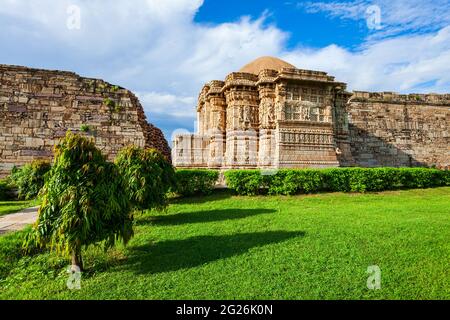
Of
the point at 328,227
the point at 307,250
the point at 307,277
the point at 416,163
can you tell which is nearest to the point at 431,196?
the point at 328,227

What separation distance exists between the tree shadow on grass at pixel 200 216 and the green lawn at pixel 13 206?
3.35m

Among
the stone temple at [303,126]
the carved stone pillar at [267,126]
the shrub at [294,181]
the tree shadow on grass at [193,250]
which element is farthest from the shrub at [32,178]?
the carved stone pillar at [267,126]

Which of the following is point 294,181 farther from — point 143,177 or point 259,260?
point 259,260

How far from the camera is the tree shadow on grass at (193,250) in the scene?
171 inches

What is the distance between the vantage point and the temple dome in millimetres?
17781

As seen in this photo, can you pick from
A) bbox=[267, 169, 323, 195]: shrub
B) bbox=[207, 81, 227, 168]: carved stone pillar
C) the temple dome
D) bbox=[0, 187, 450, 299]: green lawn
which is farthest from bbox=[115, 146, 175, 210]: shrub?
the temple dome

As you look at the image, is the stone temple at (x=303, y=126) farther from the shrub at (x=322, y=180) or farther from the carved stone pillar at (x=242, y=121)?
the shrub at (x=322, y=180)

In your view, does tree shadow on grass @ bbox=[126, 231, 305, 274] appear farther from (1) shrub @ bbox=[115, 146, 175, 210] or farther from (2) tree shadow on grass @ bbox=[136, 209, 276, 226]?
(1) shrub @ bbox=[115, 146, 175, 210]

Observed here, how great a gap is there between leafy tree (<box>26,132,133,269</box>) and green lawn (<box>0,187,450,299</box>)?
1.86 feet

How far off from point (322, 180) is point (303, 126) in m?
3.87

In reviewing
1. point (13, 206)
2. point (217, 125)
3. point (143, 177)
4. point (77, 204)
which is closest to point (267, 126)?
point (217, 125)
